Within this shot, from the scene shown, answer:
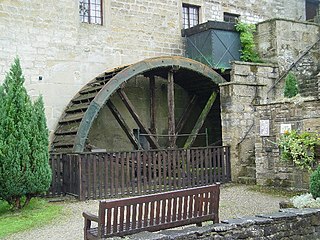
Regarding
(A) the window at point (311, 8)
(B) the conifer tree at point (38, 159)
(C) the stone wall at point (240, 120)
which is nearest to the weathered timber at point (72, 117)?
(B) the conifer tree at point (38, 159)

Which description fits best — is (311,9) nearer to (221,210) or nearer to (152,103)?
(152,103)

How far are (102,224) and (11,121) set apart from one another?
4.18m

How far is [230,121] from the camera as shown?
12062mm

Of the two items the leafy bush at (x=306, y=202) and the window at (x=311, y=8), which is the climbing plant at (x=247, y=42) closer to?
the window at (x=311, y=8)

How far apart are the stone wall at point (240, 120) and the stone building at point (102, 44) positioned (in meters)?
0.03

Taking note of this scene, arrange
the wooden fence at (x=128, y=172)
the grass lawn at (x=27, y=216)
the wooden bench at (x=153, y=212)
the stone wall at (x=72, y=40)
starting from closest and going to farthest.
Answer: the wooden bench at (x=153, y=212), the grass lawn at (x=27, y=216), the wooden fence at (x=128, y=172), the stone wall at (x=72, y=40)

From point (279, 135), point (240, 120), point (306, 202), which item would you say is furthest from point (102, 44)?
point (306, 202)

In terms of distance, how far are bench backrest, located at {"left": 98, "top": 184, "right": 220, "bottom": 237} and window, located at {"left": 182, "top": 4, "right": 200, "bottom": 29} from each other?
31.4 feet

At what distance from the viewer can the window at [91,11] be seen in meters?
12.8

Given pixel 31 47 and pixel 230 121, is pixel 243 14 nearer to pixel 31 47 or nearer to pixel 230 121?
pixel 230 121

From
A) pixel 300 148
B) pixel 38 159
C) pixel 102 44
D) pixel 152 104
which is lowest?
pixel 38 159

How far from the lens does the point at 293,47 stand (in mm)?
14133

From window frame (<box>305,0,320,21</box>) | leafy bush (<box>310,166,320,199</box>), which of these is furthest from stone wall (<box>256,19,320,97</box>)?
leafy bush (<box>310,166,320,199</box>)

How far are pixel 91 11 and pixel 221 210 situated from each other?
7.27m
